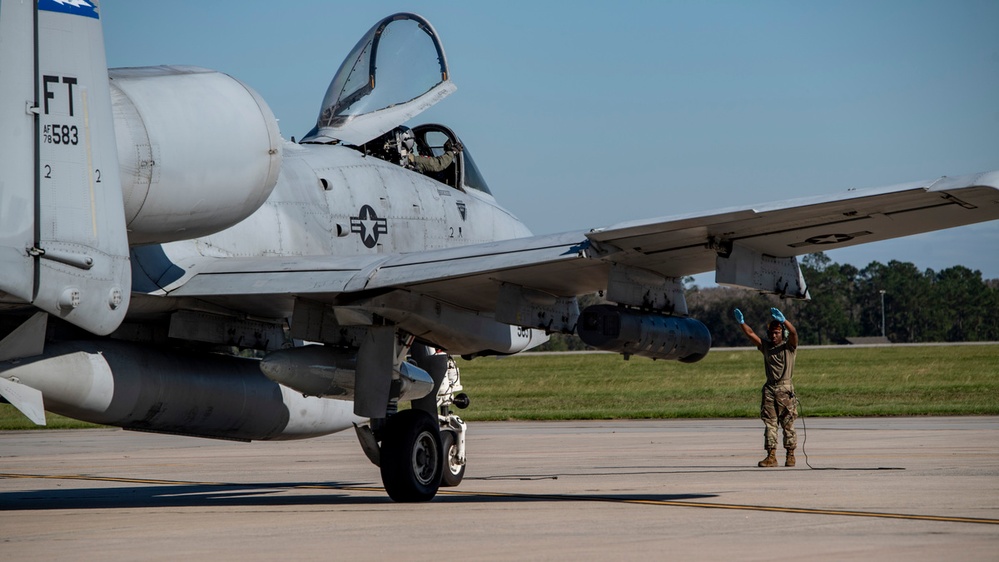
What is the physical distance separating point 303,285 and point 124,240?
218 cm

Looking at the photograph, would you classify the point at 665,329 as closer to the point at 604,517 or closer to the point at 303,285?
the point at 604,517

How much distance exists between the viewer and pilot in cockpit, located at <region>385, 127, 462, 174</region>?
589 inches

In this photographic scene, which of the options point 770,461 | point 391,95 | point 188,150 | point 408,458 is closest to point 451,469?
point 408,458

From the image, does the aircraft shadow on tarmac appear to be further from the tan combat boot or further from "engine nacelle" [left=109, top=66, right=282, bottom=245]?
the tan combat boot

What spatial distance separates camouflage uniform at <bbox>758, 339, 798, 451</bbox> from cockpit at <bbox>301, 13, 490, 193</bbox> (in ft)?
14.9

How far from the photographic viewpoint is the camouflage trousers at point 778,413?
15.8 meters

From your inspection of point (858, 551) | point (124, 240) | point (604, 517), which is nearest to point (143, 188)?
point (124, 240)

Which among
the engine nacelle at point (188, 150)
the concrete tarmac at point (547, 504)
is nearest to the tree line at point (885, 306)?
the concrete tarmac at point (547, 504)

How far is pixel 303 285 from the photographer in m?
11.2

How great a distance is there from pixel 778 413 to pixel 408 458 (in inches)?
240

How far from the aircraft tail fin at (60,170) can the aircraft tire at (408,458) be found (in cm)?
340

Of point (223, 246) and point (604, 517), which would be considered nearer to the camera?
point (604, 517)

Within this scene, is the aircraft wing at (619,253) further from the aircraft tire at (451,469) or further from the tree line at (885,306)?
the tree line at (885,306)

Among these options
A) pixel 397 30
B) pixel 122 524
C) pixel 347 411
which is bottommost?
pixel 122 524
